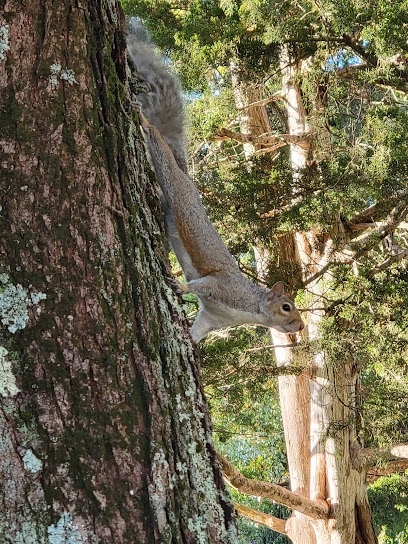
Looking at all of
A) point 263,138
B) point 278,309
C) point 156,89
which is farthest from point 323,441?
A: point 156,89

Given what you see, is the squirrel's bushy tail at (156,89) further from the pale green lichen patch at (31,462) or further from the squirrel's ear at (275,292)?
the pale green lichen patch at (31,462)

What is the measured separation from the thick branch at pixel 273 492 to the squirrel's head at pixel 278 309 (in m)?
1.51

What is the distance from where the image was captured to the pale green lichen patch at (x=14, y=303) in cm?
88

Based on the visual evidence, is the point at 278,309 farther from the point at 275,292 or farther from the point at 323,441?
the point at 323,441

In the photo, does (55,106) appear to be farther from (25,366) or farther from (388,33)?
(388,33)

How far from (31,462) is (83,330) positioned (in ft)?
0.62

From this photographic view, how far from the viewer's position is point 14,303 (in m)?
0.88

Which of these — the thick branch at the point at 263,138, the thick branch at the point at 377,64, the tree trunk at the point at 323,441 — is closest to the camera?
the thick branch at the point at 377,64

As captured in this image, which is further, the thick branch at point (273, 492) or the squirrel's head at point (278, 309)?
the thick branch at point (273, 492)

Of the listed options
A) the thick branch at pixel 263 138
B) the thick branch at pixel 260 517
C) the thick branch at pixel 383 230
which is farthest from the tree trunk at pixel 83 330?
the thick branch at pixel 260 517

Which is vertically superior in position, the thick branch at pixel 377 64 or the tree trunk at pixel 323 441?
the thick branch at pixel 377 64

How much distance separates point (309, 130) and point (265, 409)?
5.04m

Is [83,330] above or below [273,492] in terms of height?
below

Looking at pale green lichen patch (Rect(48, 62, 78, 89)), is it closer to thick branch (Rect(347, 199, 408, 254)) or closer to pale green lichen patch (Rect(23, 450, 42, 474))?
pale green lichen patch (Rect(23, 450, 42, 474))
